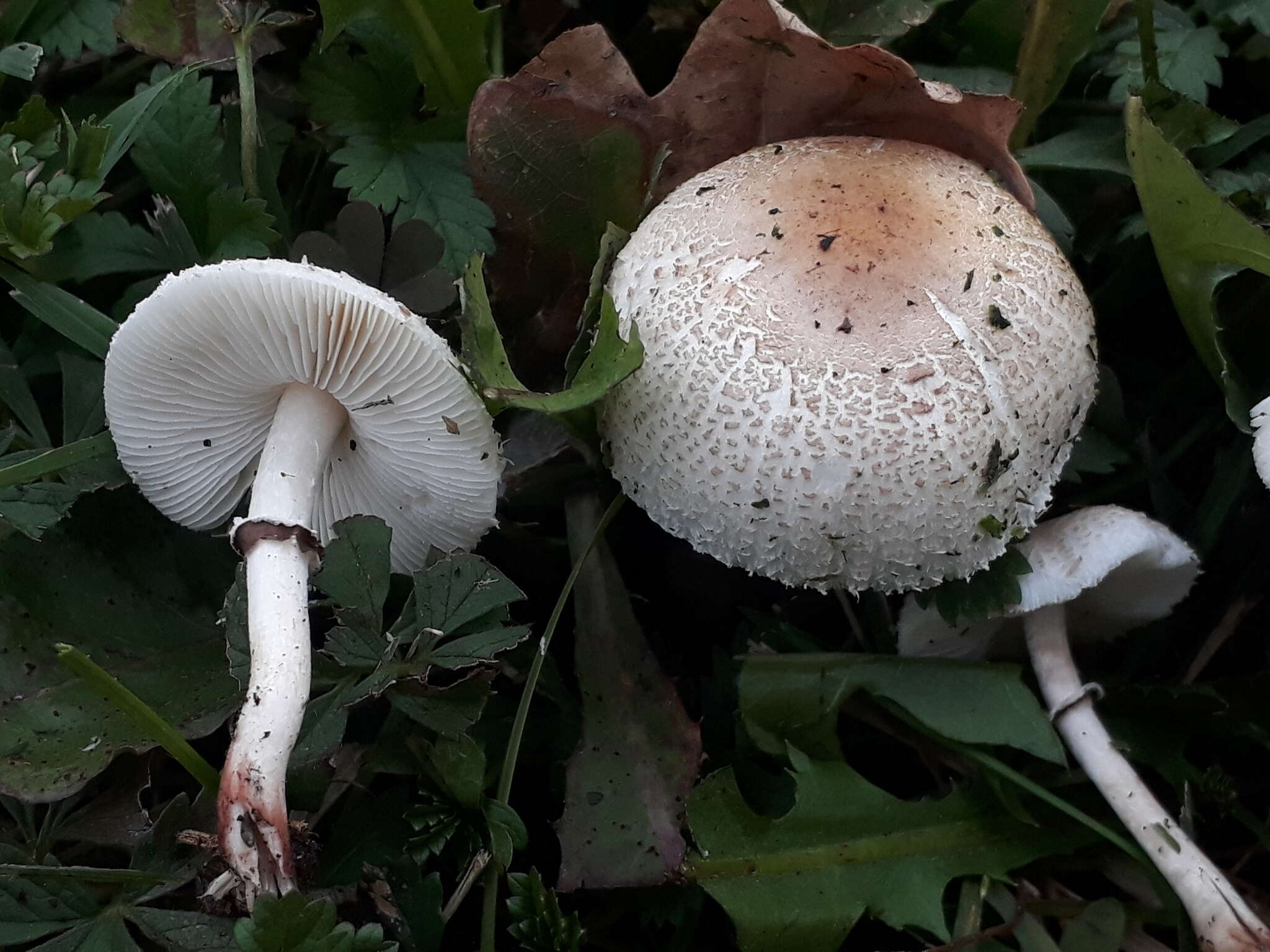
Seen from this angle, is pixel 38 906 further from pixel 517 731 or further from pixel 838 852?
pixel 838 852

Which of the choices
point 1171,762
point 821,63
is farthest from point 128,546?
point 1171,762

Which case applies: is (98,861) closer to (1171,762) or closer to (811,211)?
(811,211)

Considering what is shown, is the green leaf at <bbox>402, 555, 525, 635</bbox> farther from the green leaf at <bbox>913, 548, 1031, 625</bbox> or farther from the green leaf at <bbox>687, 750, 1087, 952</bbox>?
the green leaf at <bbox>913, 548, 1031, 625</bbox>

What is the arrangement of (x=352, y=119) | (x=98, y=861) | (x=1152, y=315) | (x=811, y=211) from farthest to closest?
(x=1152, y=315) → (x=352, y=119) → (x=98, y=861) → (x=811, y=211)

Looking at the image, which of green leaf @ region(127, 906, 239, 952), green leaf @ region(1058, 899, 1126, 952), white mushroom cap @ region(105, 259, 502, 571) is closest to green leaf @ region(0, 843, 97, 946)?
green leaf @ region(127, 906, 239, 952)

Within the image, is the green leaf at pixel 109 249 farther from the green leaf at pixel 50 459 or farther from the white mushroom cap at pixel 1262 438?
the white mushroom cap at pixel 1262 438

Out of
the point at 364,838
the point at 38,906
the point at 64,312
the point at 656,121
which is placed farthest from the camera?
the point at 656,121

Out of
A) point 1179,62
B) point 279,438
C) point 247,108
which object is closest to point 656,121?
point 247,108
